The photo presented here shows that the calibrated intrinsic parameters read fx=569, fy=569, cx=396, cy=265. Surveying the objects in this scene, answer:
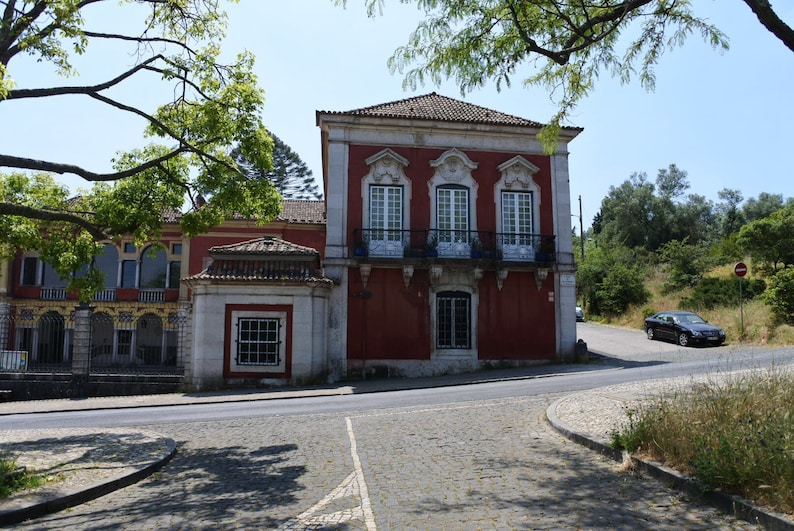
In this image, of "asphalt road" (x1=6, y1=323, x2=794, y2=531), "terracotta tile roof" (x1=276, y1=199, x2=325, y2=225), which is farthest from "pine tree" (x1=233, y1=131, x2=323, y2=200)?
"asphalt road" (x1=6, y1=323, x2=794, y2=531)

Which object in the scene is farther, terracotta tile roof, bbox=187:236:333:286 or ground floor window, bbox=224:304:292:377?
terracotta tile roof, bbox=187:236:333:286

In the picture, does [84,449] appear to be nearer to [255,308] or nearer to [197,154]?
[197,154]

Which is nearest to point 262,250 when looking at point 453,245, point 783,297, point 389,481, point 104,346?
point 453,245

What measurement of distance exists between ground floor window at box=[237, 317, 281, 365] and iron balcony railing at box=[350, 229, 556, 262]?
419 centimetres

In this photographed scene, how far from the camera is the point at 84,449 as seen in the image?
27.3 feet

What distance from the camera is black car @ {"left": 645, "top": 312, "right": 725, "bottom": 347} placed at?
74.7ft

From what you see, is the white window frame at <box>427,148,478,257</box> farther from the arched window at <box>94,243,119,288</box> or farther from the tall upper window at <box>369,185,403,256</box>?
the arched window at <box>94,243,119,288</box>

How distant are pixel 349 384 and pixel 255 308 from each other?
3.95 m

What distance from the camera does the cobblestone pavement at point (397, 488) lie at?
4899mm

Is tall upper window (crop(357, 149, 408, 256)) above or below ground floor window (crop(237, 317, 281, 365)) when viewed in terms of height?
above

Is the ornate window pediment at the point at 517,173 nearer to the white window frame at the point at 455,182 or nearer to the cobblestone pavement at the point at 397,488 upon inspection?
the white window frame at the point at 455,182

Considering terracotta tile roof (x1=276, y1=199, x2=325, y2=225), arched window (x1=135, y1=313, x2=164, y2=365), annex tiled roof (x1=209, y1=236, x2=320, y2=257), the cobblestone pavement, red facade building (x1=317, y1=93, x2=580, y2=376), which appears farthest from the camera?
terracotta tile roof (x1=276, y1=199, x2=325, y2=225)

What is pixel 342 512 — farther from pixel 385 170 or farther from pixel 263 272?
pixel 385 170

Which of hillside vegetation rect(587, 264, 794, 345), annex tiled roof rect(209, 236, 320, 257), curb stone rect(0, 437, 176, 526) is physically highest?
annex tiled roof rect(209, 236, 320, 257)
